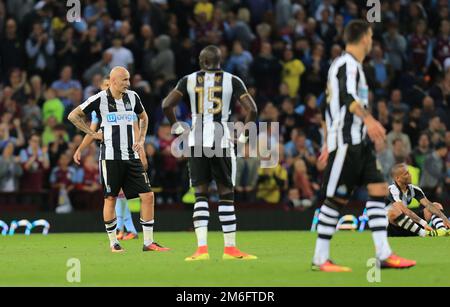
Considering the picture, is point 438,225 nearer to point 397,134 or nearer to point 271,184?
point 271,184

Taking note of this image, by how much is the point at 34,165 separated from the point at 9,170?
0.52 meters

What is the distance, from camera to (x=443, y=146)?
23516 millimetres

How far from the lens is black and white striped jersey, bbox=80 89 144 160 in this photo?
15.3 meters

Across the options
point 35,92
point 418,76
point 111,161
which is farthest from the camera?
point 418,76

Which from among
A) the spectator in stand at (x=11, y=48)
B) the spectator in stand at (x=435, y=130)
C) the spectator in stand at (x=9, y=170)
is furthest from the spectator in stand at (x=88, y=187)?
the spectator in stand at (x=435, y=130)

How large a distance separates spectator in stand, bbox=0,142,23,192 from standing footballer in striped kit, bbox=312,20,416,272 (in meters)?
12.2

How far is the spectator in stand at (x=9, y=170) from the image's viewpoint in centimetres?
2231

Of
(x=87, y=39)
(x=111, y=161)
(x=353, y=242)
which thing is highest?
(x=87, y=39)

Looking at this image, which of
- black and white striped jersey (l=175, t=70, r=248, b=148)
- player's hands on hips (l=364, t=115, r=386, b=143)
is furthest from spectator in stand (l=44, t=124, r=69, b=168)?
player's hands on hips (l=364, t=115, r=386, b=143)

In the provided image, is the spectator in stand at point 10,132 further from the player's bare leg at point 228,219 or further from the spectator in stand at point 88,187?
the player's bare leg at point 228,219
